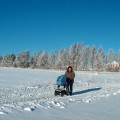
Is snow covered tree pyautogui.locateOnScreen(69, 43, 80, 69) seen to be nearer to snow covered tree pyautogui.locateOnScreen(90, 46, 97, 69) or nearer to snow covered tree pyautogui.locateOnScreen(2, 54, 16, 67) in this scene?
snow covered tree pyautogui.locateOnScreen(90, 46, 97, 69)

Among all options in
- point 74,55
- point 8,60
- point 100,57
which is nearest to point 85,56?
point 100,57

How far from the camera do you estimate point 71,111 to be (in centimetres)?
1091

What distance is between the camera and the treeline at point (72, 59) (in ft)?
418

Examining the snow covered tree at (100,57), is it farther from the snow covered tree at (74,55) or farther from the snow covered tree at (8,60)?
the snow covered tree at (8,60)

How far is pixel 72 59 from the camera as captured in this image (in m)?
126

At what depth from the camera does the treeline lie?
128 metres

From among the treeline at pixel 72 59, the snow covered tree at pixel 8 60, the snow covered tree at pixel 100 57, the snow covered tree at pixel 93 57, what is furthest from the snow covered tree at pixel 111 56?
the snow covered tree at pixel 8 60

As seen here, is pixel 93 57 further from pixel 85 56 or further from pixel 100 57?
pixel 85 56

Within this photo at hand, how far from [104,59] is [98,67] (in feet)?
23.0

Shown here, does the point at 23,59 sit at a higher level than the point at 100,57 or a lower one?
lower

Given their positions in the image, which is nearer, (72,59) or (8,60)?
(72,59)

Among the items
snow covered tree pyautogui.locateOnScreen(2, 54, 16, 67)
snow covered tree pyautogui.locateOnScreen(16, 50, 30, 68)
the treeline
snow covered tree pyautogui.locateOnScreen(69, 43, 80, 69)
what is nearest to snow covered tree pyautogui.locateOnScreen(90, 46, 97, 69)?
the treeline

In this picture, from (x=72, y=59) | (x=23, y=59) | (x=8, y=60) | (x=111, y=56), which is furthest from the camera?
(x=111, y=56)

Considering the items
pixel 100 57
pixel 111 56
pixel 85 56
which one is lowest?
pixel 100 57
